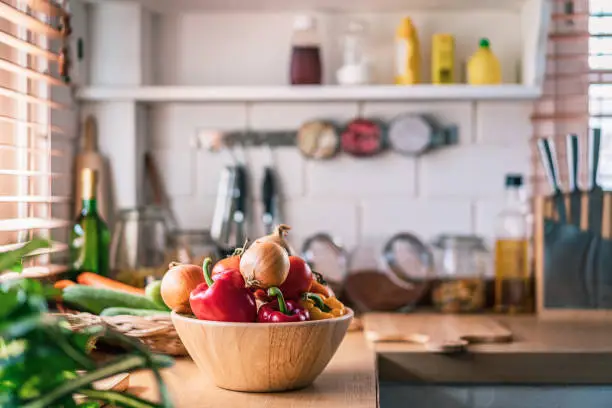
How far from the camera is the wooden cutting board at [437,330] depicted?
1610 mm

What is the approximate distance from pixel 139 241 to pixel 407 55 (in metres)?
0.77

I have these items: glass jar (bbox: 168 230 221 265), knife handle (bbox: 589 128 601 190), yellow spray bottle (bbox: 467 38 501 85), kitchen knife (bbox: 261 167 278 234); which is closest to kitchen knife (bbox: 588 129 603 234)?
knife handle (bbox: 589 128 601 190)

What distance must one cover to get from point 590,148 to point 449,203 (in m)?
0.35

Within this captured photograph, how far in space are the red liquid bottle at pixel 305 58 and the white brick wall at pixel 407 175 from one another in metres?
0.11

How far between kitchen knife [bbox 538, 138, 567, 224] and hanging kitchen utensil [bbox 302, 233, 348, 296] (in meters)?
0.49

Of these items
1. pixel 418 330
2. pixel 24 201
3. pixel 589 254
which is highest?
pixel 24 201

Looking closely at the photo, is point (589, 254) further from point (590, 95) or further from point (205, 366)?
point (205, 366)

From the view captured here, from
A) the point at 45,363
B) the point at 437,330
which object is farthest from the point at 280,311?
the point at 437,330

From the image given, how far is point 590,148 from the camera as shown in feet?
6.58

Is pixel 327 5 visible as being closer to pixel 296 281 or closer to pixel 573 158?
pixel 573 158

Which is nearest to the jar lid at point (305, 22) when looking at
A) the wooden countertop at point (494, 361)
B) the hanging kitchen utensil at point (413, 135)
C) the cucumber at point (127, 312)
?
the hanging kitchen utensil at point (413, 135)

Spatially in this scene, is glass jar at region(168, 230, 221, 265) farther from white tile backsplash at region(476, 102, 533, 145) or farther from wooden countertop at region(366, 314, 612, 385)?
white tile backsplash at region(476, 102, 533, 145)

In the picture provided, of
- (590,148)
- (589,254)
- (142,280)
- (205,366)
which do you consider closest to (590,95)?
(590,148)

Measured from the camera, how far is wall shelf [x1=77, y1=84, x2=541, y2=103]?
199cm
